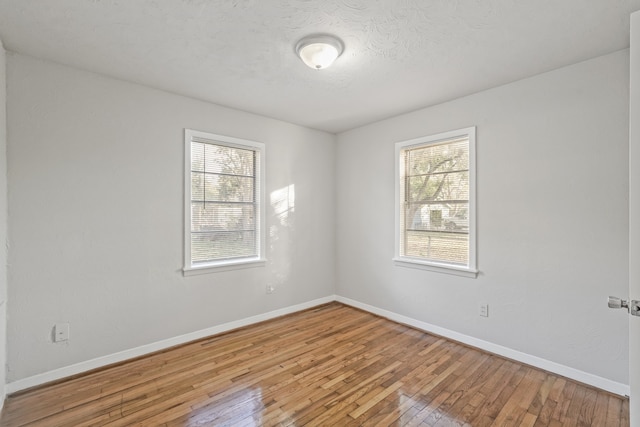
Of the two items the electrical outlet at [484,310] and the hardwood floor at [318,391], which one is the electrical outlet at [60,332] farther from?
the electrical outlet at [484,310]

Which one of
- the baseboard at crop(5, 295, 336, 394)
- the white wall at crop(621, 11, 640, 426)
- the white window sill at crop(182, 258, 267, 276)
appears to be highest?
the white wall at crop(621, 11, 640, 426)

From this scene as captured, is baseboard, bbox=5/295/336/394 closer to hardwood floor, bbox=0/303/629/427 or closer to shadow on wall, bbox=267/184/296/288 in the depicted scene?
hardwood floor, bbox=0/303/629/427

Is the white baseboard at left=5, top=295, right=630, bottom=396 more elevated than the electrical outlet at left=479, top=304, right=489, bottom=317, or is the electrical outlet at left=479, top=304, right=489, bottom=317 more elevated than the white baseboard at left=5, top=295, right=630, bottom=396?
the electrical outlet at left=479, top=304, right=489, bottom=317

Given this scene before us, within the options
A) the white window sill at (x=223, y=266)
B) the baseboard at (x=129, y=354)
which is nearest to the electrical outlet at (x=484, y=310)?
the baseboard at (x=129, y=354)

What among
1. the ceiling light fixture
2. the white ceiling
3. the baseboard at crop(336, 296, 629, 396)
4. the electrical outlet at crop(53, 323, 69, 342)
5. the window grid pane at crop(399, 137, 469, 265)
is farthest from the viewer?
the window grid pane at crop(399, 137, 469, 265)

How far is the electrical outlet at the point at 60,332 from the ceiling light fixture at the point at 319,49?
9.41 ft

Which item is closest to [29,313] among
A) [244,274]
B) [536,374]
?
[244,274]

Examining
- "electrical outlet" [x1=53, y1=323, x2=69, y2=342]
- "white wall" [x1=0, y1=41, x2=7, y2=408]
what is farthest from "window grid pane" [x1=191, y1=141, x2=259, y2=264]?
"white wall" [x1=0, y1=41, x2=7, y2=408]

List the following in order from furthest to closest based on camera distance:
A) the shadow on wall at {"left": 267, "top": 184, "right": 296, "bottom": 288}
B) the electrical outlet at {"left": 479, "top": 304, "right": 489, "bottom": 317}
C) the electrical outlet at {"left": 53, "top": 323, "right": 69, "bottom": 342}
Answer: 1. the shadow on wall at {"left": 267, "top": 184, "right": 296, "bottom": 288}
2. the electrical outlet at {"left": 479, "top": 304, "right": 489, "bottom": 317}
3. the electrical outlet at {"left": 53, "top": 323, "right": 69, "bottom": 342}

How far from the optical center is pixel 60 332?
2533 millimetres

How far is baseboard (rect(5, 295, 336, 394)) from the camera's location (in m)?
2.40

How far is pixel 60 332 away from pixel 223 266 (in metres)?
1.45

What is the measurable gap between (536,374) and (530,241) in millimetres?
1105

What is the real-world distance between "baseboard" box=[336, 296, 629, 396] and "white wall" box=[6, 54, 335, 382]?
6.10ft
